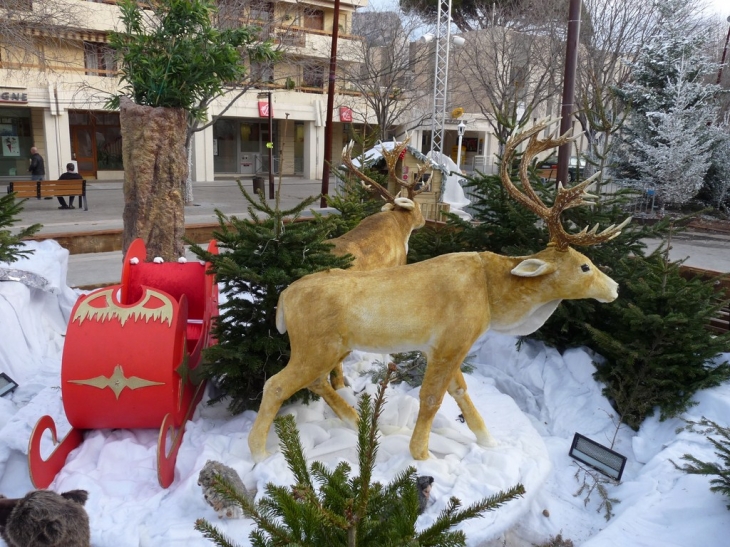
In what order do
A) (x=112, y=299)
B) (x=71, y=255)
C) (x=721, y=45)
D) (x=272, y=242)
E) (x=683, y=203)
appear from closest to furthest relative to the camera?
(x=112, y=299)
(x=272, y=242)
(x=71, y=255)
(x=683, y=203)
(x=721, y=45)

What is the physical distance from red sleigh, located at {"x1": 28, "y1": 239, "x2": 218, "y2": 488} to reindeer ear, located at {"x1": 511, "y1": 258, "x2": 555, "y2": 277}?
2.42 metres

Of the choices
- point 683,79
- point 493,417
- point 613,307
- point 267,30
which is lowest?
point 493,417

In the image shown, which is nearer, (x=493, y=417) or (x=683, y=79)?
(x=493, y=417)

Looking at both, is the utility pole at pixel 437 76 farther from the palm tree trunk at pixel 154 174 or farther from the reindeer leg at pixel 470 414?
the reindeer leg at pixel 470 414

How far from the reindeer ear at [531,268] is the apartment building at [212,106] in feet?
44.4

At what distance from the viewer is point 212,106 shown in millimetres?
23938

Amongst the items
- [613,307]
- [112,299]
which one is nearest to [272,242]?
[112,299]

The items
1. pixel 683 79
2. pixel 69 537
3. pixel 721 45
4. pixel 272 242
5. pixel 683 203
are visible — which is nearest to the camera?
pixel 69 537

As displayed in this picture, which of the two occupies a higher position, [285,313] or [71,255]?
[285,313]

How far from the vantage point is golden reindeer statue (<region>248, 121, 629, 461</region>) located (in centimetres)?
376

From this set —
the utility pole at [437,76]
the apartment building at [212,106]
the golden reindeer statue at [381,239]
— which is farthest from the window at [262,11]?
the golden reindeer statue at [381,239]

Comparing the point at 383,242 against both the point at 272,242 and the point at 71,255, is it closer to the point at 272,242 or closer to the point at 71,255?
the point at 272,242

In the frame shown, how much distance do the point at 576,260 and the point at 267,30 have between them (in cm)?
1595

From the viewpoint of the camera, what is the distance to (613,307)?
18.1 feet
